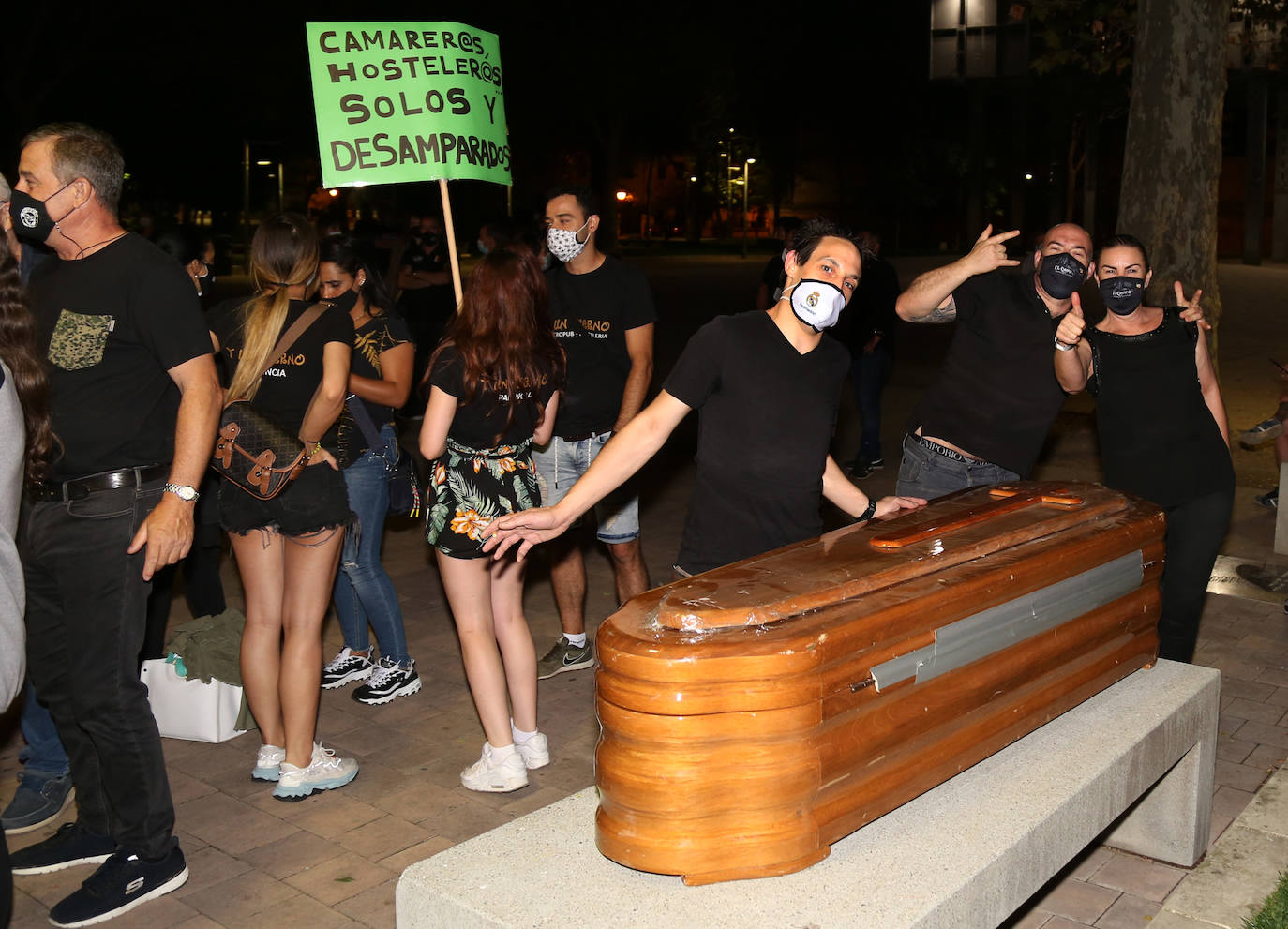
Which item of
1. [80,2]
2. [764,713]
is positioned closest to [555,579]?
[764,713]

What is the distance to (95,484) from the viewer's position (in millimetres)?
3865

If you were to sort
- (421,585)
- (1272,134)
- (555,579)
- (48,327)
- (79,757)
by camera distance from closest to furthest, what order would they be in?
1. (48,327)
2. (79,757)
3. (555,579)
4. (421,585)
5. (1272,134)

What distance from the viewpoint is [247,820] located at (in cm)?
465

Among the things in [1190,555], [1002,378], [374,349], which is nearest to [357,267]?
[374,349]

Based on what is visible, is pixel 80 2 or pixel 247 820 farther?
pixel 80 2

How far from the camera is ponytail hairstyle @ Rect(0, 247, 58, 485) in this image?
140 inches

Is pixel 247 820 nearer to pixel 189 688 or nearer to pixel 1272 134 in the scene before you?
pixel 189 688

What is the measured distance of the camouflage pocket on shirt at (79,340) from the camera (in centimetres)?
381

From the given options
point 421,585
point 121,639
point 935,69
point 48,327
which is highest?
point 935,69

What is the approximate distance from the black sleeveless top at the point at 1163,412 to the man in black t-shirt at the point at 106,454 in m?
3.33

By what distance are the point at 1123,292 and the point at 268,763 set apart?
3703 mm

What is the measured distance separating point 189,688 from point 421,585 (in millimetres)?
2454

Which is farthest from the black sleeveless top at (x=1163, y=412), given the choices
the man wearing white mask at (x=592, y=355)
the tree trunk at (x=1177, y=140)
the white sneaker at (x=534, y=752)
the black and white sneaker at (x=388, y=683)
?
the tree trunk at (x=1177, y=140)

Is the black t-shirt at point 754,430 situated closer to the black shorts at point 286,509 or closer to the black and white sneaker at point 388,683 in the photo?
the black shorts at point 286,509
